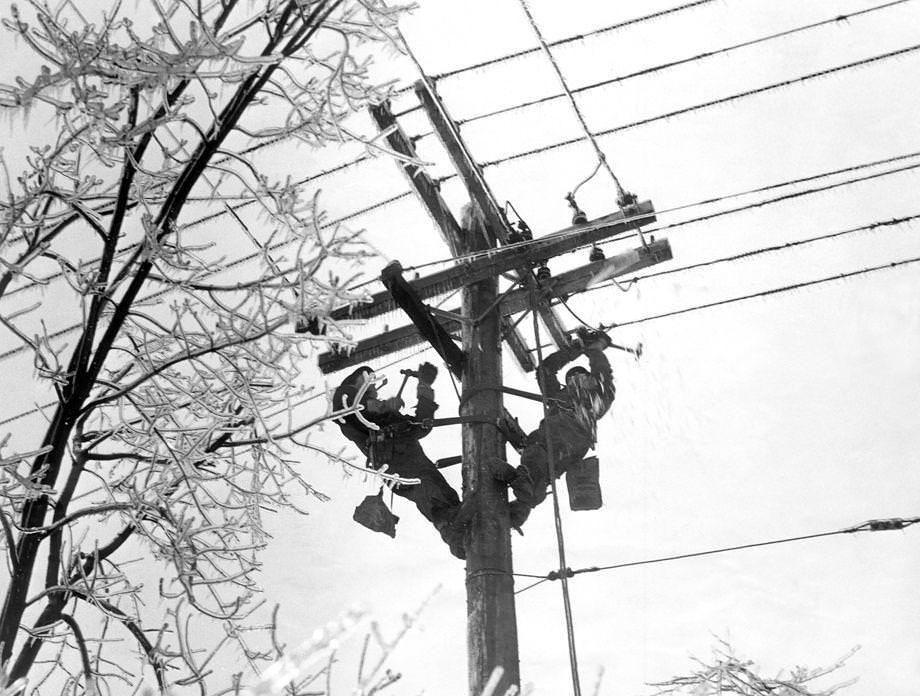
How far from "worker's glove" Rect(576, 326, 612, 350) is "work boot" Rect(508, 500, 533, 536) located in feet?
3.60

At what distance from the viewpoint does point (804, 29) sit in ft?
22.5

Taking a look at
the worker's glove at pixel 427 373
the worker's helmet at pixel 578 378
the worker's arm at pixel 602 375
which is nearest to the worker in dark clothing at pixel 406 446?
the worker's glove at pixel 427 373

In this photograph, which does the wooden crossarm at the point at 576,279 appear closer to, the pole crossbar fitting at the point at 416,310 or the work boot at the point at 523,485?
the pole crossbar fitting at the point at 416,310

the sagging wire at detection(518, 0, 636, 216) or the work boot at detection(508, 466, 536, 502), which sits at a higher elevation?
the sagging wire at detection(518, 0, 636, 216)

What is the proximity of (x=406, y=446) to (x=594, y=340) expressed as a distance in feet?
4.14

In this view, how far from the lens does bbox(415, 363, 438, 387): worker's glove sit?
6.15m

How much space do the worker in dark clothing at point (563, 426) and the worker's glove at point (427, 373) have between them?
71cm

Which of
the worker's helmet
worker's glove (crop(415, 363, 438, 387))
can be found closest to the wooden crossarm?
worker's glove (crop(415, 363, 438, 387))

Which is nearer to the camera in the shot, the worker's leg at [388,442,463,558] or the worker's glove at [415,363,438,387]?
the worker's leg at [388,442,463,558]

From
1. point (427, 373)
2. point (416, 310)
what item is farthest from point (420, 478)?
point (416, 310)

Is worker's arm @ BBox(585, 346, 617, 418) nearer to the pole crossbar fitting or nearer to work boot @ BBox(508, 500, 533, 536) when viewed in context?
work boot @ BBox(508, 500, 533, 536)

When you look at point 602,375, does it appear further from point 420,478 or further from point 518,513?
point 420,478

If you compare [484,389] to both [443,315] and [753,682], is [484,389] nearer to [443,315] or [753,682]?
[443,315]

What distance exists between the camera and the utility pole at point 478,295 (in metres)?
5.36
